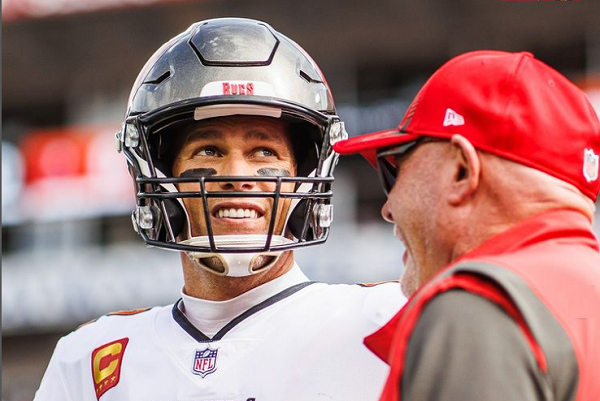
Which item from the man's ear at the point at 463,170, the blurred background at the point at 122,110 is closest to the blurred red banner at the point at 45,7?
the blurred background at the point at 122,110

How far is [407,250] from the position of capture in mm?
1684

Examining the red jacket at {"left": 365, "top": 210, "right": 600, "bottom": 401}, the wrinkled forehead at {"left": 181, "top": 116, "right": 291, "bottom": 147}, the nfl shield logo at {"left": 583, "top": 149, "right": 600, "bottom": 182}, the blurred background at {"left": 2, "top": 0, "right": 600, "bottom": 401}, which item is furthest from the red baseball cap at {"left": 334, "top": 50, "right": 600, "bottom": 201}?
the blurred background at {"left": 2, "top": 0, "right": 600, "bottom": 401}

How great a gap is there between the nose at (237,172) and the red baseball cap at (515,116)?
71 centimetres

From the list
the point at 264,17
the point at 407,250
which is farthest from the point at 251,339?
the point at 264,17

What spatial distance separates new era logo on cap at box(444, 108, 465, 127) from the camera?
1.54 meters

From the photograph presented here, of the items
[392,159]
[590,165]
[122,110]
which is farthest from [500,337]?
[122,110]

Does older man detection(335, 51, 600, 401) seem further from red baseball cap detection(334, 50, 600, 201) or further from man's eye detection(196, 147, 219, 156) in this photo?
man's eye detection(196, 147, 219, 156)

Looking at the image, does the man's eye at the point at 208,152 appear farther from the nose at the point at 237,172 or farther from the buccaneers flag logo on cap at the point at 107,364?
the buccaneers flag logo on cap at the point at 107,364

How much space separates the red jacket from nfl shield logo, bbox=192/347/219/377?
0.97m

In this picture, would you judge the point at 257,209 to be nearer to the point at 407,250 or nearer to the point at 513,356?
the point at 407,250

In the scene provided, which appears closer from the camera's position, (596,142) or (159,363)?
(596,142)

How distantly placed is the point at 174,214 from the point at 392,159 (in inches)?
30.9

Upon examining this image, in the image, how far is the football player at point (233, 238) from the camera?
2.21 m

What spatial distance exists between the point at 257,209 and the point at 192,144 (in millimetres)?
247
